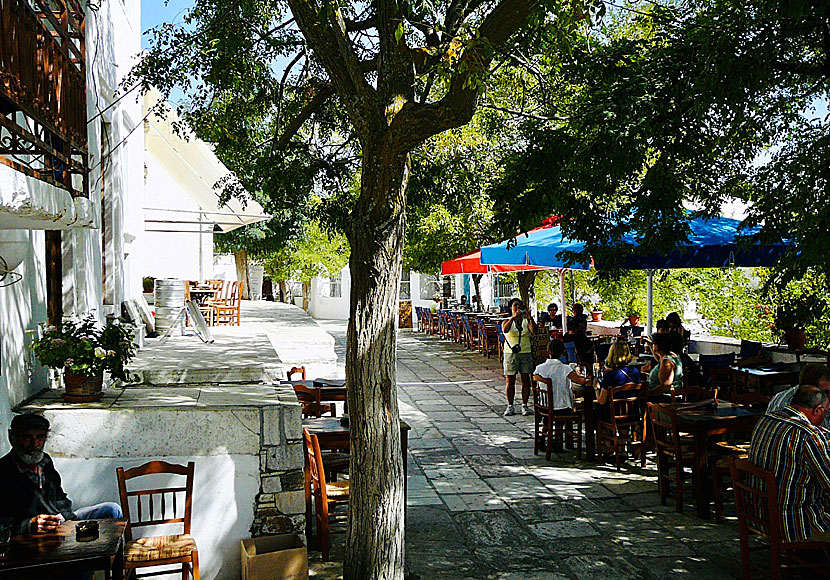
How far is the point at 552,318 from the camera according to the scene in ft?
55.4

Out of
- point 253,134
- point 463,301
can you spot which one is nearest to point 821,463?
point 253,134

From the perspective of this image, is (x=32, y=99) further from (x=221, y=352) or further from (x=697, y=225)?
(x=697, y=225)

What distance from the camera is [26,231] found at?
5273 mm

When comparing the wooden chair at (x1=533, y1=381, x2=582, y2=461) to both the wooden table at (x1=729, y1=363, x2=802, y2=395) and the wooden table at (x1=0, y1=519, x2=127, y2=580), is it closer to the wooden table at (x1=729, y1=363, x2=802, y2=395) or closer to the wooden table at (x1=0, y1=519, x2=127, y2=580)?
the wooden table at (x1=729, y1=363, x2=802, y2=395)

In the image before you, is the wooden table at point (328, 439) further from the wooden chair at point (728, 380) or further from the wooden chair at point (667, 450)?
the wooden chair at point (728, 380)

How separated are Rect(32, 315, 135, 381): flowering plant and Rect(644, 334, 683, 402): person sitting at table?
15.9 ft

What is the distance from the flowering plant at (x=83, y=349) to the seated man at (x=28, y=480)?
997mm

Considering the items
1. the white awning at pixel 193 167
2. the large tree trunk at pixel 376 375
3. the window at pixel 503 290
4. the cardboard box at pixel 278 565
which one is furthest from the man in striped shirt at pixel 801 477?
the window at pixel 503 290

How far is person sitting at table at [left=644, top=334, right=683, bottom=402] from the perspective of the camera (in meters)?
7.49

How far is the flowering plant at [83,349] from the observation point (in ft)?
16.9

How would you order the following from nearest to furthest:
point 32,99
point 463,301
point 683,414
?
point 32,99
point 683,414
point 463,301

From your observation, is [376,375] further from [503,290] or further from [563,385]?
[503,290]

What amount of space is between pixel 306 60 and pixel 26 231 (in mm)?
3715

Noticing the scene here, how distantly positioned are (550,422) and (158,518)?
422 centimetres
